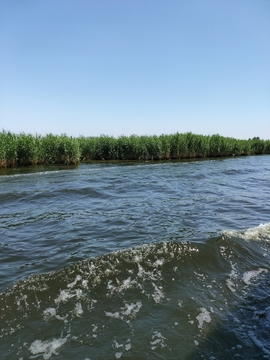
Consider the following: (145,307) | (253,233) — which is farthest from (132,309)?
(253,233)

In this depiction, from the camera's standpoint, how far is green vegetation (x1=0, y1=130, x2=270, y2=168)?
2341 cm

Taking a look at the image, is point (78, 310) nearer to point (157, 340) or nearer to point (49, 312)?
point (49, 312)

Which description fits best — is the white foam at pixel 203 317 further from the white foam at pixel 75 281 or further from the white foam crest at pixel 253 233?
the white foam crest at pixel 253 233

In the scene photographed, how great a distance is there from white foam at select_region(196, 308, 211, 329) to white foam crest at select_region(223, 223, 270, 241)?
2.90m

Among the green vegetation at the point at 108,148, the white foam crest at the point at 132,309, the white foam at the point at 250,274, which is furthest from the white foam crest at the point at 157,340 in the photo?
the green vegetation at the point at 108,148

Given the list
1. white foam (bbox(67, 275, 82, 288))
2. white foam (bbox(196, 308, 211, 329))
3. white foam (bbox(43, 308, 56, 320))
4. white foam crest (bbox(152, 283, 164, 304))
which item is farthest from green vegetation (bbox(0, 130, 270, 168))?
white foam (bbox(196, 308, 211, 329))

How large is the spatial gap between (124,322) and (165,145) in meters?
A: 31.4

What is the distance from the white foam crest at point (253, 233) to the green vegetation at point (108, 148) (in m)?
21.6

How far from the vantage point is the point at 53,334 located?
304cm

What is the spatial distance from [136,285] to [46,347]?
1622 millimetres

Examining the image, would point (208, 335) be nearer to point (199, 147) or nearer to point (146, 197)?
point (146, 197)

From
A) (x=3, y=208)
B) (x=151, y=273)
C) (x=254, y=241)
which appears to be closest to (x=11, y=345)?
(x=151, y=273)

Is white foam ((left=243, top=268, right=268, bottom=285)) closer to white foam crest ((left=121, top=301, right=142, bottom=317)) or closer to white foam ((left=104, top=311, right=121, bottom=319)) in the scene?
white foam crest ((left=121, top=301, right=142, bottom=317))

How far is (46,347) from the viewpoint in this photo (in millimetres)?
2850
